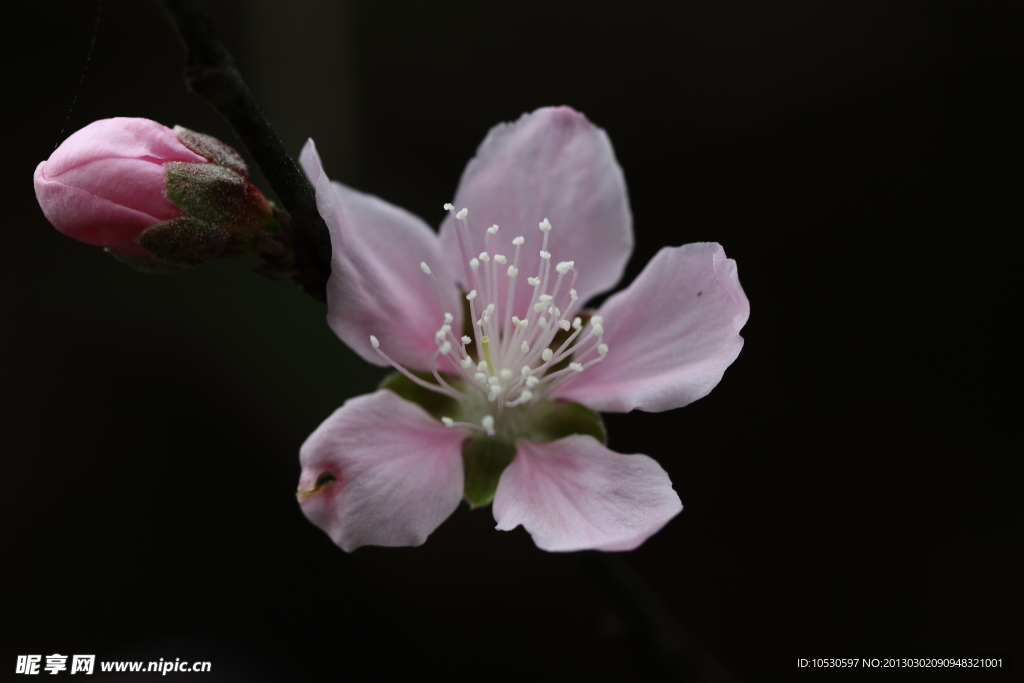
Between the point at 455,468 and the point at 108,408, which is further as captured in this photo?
the point at 108,408

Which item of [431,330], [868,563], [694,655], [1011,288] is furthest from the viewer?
[1011,288]

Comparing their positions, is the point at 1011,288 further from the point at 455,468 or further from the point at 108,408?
the point at 108,408

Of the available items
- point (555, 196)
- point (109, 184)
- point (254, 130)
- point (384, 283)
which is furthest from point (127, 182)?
point (555, 196)

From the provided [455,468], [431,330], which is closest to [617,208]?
[431,330]

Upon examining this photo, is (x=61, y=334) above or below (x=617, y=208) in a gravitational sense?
above

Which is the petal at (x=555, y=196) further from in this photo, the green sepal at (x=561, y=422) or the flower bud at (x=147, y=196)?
the flower bud at (x=147, y=196)

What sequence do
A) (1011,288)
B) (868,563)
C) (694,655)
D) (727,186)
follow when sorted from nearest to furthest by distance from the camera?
(694,655)
(868,563)
(1011,288)
(727,186)

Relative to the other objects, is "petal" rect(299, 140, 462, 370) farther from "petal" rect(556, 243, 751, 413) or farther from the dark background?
the dark background
